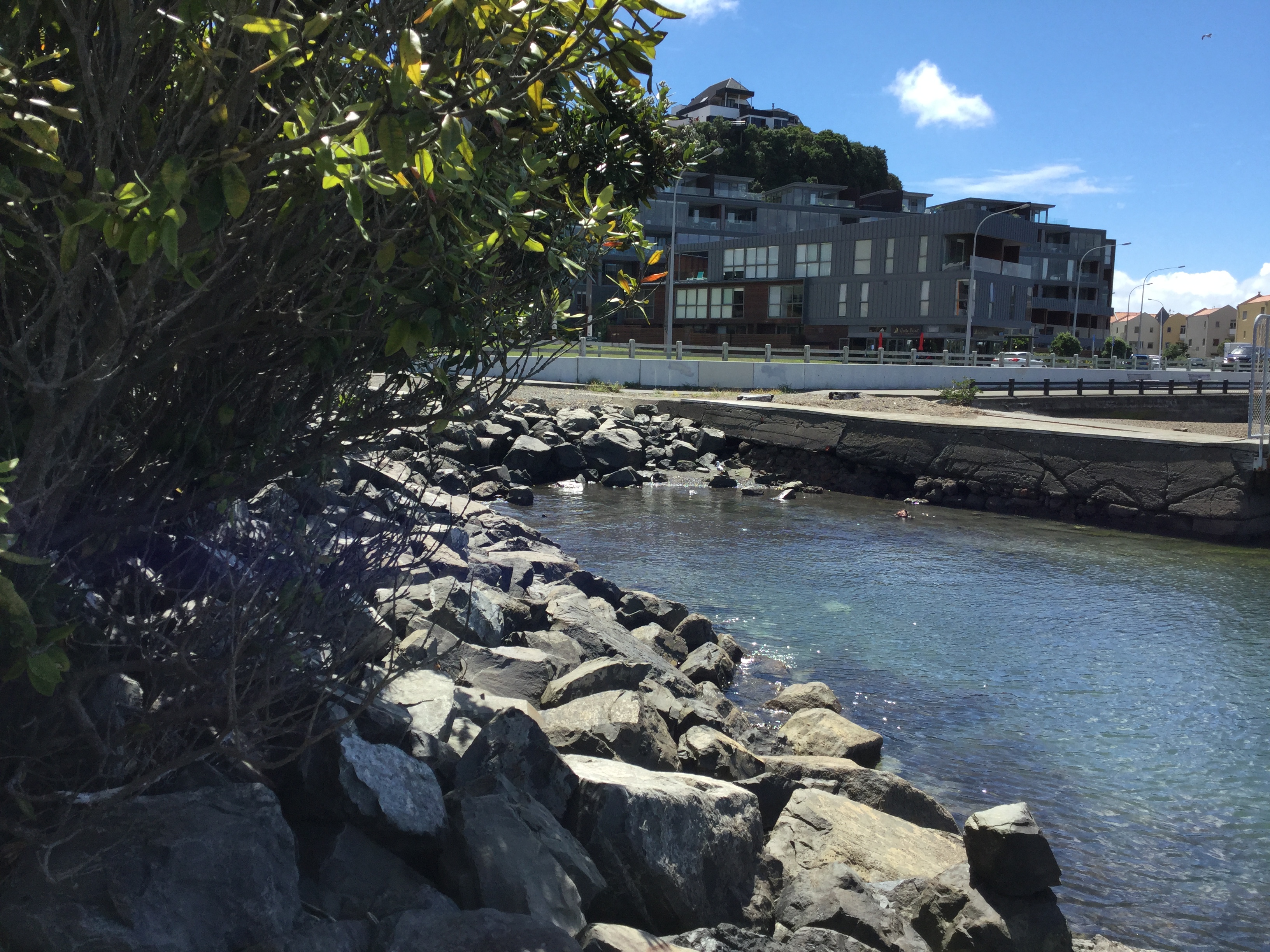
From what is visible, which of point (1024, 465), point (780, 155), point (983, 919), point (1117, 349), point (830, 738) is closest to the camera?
point (983, 919)

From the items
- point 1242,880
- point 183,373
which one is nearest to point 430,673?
point 183,373

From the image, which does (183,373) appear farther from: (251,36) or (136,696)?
(251,36)

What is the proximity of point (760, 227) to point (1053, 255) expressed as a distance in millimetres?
25590

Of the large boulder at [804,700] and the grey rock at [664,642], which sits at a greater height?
→ the grey rock at [664,642]

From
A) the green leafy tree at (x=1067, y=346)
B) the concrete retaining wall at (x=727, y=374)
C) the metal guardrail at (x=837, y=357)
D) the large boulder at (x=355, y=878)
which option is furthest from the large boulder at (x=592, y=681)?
the green leafy tree at (x=1067, y=346)

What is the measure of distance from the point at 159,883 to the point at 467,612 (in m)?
3.55

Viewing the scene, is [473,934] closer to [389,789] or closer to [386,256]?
[389,789]

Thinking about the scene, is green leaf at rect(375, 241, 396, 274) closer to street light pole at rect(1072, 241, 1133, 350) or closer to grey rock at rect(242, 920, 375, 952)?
grey rock at rect(242, 920, 375, 952)

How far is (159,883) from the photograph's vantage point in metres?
3.18

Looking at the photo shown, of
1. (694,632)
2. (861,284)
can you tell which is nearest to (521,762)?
(694,632)

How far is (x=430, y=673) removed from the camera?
5.35 meters

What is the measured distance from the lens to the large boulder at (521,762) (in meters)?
4.64

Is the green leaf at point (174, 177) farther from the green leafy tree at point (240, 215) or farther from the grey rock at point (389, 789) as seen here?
the grey rock at point (389, 789)

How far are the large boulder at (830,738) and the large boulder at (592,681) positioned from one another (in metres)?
1.46
